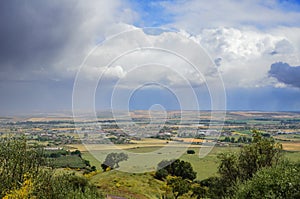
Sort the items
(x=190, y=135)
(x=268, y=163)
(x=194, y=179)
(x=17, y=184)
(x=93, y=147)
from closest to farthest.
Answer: (x=17, y=184) < (x=93, y=147) < (x=268, y=163) < (x=190, y=135) < (x=194, y=179)

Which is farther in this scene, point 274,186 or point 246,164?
point 246,164

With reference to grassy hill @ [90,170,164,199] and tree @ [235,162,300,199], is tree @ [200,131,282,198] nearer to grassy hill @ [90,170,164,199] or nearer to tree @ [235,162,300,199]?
tree @ [235,162,300,199]

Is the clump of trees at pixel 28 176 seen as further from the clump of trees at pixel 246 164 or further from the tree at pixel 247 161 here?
the tree at pixel 247 161

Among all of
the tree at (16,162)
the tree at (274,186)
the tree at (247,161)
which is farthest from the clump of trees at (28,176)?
the tree at (247,161)

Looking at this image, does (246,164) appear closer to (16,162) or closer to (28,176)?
(28,176)

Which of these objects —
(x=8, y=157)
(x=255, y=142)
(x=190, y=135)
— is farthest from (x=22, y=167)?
(x=255, y=142)

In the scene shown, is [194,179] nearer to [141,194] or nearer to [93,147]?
[141,194]

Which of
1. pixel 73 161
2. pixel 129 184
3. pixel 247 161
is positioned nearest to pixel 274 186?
pixel 247 161

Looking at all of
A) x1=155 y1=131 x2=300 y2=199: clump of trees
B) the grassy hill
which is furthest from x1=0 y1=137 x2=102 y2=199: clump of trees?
the grassy hill
